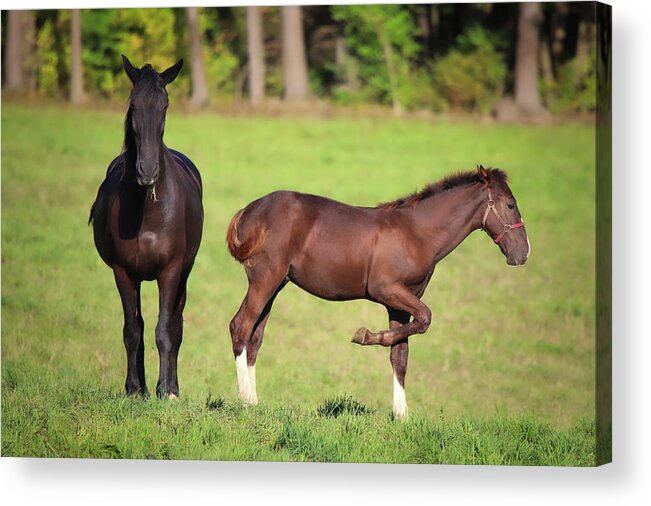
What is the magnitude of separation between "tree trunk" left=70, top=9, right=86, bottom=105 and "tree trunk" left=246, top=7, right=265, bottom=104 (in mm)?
4726

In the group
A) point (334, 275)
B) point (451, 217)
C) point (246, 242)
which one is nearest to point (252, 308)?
point (246, 242)

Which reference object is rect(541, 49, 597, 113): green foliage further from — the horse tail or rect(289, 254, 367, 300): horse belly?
the horse tail

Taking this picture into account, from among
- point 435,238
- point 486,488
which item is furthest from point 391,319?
point 486,488

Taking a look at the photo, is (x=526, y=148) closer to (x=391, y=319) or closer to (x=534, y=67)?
(x=534, y=67)

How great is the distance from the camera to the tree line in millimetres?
15180

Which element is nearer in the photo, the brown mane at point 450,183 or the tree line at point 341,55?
the brown mane at point 450,183

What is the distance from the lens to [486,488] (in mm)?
8102

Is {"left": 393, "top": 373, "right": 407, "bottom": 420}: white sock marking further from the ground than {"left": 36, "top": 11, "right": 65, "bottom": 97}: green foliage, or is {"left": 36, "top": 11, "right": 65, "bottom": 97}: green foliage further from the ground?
{"left": 36, "top": 11, "right": 65, "bottom": 97}: green foliage

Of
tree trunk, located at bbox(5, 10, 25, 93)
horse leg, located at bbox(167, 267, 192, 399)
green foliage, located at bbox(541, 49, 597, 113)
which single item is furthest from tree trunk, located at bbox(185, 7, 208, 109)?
horse leg, located at bbox(167, 267, 192, 399)

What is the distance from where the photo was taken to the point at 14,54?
1251cm

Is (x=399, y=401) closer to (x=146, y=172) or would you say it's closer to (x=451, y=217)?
(x=451, y=217)

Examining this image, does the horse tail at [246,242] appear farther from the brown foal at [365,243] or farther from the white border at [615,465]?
the white border at [615,465]

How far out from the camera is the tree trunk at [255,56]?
779 inches

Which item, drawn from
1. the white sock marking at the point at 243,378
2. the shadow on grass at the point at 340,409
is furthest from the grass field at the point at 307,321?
the white sock marking at the point at 243,378
